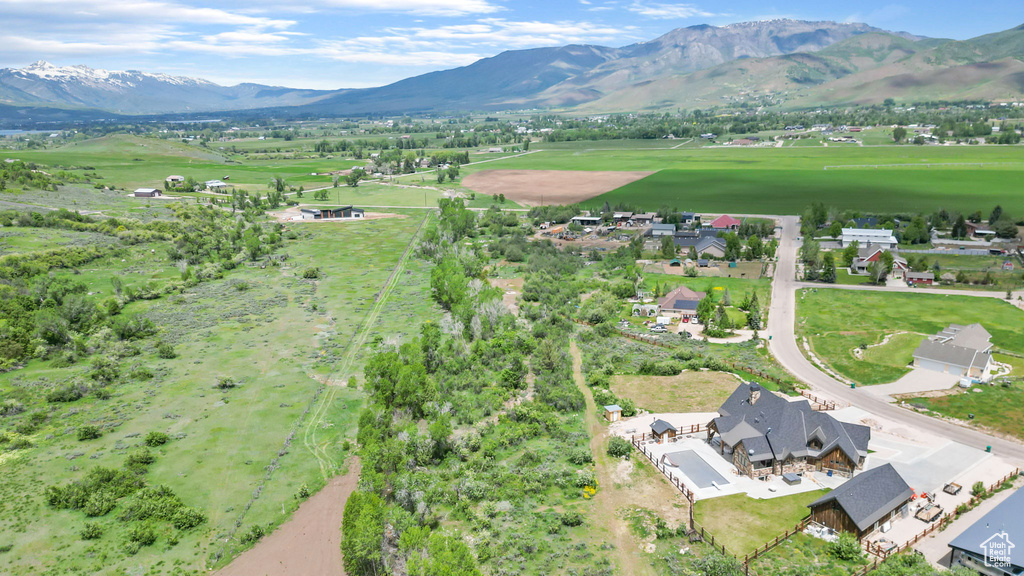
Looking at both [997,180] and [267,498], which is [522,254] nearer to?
[267,498]

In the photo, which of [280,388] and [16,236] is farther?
[16,236]

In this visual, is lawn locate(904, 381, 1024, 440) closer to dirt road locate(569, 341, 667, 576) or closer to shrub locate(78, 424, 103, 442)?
dirt road locate(569, 341, 667, 576)

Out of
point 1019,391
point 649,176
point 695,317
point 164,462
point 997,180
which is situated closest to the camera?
point 164,462

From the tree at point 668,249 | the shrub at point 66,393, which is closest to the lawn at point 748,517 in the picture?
the shrub at point 66,393

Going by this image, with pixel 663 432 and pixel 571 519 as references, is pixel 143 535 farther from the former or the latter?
pixel 663 432

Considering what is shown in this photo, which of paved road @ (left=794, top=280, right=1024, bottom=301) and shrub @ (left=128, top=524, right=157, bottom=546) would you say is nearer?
shrub @ (left=128, top=524, right=157, bottom=546)

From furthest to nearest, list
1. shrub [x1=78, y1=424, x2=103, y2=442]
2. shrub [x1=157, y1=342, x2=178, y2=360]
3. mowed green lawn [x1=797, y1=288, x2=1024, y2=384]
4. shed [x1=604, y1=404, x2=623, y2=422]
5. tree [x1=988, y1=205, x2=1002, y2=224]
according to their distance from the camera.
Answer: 1. tree [x1=988, y1=205, x2=1002, y2=224]
2. shrub [x1=157, y1=342, x2=178, y2=360]
3. mowed green lawn [x1=797, y1=288, x2=1024, y2=384]
4. shed [x1=604, y1=404, x2=623, y2=422]
5. shrub [x1=78, y1=424, x2=103, y2=442]

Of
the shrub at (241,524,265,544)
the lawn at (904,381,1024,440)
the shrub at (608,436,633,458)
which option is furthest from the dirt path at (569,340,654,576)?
the lawn at (904,381,1024,440)

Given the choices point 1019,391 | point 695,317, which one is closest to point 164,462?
point 695,317
